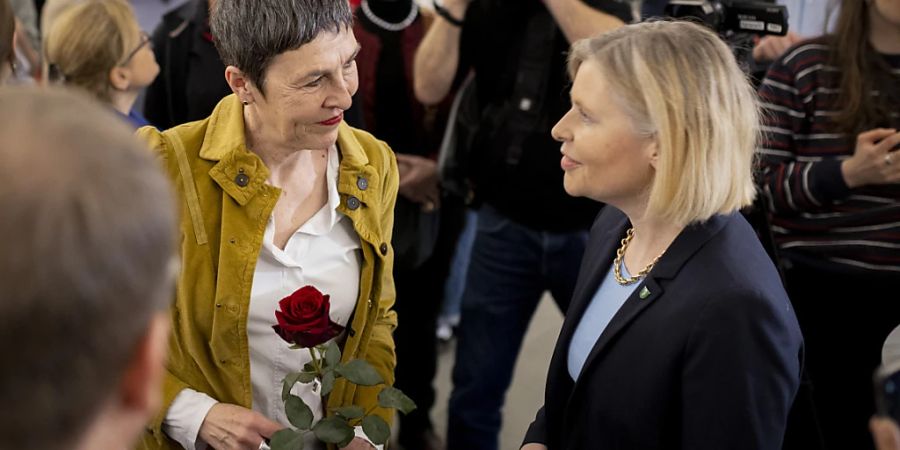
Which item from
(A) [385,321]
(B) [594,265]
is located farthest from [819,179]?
(A) [385,321]

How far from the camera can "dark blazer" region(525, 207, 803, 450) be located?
1329 millimetres

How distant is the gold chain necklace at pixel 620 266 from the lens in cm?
155

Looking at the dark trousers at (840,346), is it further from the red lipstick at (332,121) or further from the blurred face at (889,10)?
the red lipstick at (332,121)

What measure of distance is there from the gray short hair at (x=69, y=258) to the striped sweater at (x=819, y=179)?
5.51ft

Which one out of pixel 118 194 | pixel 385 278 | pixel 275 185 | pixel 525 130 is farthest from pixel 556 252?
pixel 118 194

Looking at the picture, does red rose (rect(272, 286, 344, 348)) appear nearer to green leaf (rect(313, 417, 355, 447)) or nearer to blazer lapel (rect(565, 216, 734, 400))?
green leaf (rect(313, 417, 355, 447))

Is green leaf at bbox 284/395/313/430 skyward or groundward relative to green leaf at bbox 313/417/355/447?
skyward

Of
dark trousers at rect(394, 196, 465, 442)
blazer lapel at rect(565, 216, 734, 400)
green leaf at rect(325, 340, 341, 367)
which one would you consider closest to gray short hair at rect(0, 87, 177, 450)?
green leaf at rect(325, 340, 341, 367)

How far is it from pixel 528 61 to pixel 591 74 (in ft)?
2.68

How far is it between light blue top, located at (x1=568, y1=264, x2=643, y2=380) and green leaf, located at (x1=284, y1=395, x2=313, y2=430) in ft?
1.60

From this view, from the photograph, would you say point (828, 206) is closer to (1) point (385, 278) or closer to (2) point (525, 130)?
(2) point (525, 130)

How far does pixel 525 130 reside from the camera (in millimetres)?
2320

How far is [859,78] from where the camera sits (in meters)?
2.06

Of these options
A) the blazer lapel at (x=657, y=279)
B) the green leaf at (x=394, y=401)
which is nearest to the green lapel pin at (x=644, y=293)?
the blazer lapel at (x=657, y=279)
